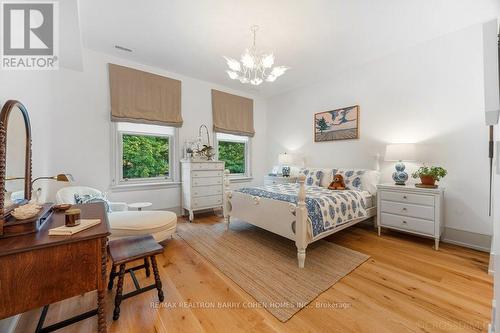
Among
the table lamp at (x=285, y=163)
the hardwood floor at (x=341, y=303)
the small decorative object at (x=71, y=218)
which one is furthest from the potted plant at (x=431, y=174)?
the small decorative object at (x=71, y=218)

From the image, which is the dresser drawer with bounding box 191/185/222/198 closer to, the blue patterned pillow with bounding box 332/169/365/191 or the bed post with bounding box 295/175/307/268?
the bed post with bounding box 295/175/307/268

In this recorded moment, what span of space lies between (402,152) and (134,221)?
3642mm

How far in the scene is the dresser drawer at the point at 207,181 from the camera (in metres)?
3.74

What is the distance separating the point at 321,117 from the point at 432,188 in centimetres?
222

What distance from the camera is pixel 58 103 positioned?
2.92 meters

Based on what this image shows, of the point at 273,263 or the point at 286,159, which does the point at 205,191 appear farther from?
the point at 273,263

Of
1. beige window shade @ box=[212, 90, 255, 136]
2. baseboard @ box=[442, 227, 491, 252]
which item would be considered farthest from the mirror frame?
baseboard @ box=[442, 227, 491, 252]

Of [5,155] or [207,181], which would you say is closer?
[5,155]

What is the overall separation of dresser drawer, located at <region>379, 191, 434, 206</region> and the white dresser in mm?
2755

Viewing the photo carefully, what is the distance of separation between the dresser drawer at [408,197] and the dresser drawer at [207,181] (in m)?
2.73

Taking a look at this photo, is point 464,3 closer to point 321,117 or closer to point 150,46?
point 321,117

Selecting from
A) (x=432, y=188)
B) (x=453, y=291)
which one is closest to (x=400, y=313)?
(x=453, y=291)

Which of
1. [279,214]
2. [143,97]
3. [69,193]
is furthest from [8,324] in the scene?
[143,97]

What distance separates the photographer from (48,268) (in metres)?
0.96
